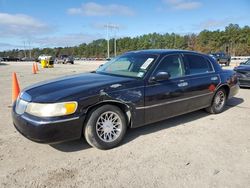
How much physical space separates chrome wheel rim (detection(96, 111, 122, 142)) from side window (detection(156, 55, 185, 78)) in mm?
1263

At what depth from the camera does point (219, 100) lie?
6.14 m

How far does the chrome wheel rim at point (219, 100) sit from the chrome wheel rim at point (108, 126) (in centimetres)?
299

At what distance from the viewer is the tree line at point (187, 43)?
82.9 metres

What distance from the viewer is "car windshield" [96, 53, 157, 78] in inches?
181

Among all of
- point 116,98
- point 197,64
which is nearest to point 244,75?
point 197,64

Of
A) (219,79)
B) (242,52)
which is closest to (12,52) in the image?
(242,52)

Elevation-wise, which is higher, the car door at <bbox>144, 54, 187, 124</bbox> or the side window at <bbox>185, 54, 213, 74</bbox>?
the side window at <bbox>185, 54, 213, 74</bbox>

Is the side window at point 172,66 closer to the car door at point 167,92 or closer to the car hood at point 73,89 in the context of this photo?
the car door at point 167,92

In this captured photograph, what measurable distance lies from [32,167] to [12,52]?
6478 inches

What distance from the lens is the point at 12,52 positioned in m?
151

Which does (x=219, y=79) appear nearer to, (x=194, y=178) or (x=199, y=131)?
(x=199, y=131)

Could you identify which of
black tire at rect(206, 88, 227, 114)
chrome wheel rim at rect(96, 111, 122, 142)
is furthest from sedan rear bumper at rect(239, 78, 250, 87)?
chrome wheel rim at rect(96, 111, 122, 142)

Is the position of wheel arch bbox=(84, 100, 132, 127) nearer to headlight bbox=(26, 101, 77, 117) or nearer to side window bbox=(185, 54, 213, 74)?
headlight bbox=(26, 101, 77, 117)

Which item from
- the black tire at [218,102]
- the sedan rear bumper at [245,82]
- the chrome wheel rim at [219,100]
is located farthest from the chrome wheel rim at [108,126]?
the sedan rear bumper at [245,82]
